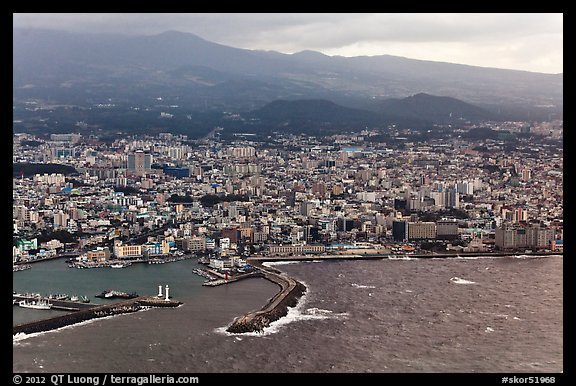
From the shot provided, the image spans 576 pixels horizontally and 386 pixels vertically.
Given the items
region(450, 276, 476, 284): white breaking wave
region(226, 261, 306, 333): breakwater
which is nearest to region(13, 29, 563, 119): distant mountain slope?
region(450, 276, 476, 284): white breaking wave

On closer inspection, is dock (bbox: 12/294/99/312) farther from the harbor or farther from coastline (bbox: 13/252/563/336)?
coastline (bbox: 13/252/563/336)

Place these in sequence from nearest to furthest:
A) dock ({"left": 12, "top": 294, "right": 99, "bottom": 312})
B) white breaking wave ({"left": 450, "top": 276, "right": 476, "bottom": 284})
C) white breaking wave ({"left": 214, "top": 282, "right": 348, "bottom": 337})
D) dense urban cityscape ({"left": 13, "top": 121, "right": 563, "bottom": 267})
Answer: white breaking wave ({"left": 214, "top": 282, "right": 348, "bottom": 337}) < dock ({"left": 12, "top": 294, "right": 99, "bottom": 312}) < white breaking wave ({"left": 450, "top": 276, "right": 476, "bottom": 284}) < dense urban cityscape ({"left": 13, "top": 121, "right": 563, "bottom": 267})

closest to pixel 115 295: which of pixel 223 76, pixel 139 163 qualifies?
pixel 139 163

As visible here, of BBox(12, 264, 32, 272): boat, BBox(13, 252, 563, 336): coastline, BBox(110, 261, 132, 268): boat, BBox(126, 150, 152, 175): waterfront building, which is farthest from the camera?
BBox(126, 150, 152, 175): waterfront building

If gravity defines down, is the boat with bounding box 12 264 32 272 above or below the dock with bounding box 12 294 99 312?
below
